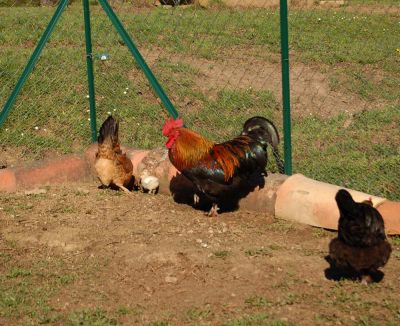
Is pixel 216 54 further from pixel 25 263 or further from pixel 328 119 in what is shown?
pixel 25 263

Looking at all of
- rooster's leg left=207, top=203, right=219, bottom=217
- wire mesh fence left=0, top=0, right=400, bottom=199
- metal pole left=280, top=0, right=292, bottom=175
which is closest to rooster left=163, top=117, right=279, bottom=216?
rooster's leg left=207, top=203, right=219, bottom=217

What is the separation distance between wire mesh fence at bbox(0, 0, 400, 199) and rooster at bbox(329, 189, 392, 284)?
1947 mm

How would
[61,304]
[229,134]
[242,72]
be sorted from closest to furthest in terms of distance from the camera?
[61,304], [229,134], [242,72]

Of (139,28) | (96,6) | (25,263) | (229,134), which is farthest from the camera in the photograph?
(96,6)

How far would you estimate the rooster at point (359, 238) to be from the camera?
432cm

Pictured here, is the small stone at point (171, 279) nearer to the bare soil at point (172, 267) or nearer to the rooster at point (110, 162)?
the bare soil at point (172, 267)

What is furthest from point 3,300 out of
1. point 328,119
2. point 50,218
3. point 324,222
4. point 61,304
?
point 328,119

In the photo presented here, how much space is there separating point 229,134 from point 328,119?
1.50 meters

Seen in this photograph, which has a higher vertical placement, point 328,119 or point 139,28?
point 139,28

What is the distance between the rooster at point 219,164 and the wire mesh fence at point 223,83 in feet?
2.74

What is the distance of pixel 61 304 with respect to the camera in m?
4.43

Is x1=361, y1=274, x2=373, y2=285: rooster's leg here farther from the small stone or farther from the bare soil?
the small stone

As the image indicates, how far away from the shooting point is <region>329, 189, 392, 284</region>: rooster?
4324 millimetres

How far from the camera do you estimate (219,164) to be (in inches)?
238
